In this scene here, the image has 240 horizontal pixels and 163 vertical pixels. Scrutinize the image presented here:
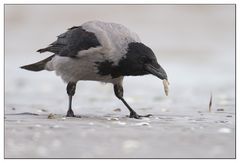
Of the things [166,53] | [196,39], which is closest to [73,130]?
[166,53]

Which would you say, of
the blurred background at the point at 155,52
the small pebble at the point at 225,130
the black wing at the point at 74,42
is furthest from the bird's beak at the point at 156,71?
the small pebble at the point at 225,130

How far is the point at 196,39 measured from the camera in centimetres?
1948

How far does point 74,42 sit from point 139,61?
3.07 feet

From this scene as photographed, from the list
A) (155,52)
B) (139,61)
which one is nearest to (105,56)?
(139,61)

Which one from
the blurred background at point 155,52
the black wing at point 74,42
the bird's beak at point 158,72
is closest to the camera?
the bird's beak at point 158,72

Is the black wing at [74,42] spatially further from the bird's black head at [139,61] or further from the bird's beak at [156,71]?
the bird's beak at [156,71]

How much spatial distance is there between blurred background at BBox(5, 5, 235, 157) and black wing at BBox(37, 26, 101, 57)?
2.71 ft

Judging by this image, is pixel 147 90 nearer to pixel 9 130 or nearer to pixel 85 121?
pixel 85 121

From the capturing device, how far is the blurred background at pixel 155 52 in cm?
990

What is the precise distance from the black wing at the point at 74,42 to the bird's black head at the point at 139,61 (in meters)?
0.38

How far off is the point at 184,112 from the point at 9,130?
289 cm

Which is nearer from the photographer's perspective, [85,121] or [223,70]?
[85,121]

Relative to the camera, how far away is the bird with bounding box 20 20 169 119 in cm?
803

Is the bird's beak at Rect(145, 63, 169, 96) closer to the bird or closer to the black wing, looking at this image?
the bird
